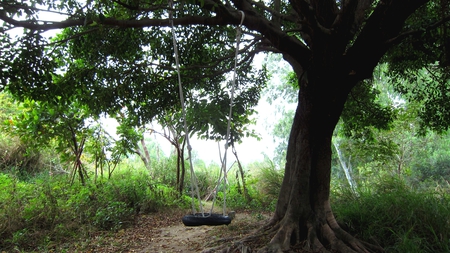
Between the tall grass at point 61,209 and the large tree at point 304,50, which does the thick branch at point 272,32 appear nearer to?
the large tree at point 304,50

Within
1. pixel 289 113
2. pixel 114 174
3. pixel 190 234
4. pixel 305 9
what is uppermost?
pixel 289 113

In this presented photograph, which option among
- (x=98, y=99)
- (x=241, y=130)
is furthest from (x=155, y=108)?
(x=241, y=130)

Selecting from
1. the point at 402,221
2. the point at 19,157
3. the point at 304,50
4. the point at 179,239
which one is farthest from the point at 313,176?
the point at 19,157

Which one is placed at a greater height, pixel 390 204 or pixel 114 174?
pixel 114 174

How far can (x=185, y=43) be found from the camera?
13.9 feet

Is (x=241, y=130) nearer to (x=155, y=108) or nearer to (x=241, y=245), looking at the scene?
(x=155, y=108)

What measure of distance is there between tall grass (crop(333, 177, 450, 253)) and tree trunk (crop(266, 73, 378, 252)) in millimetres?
399

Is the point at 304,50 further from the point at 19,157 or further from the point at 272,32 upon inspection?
the point at 19,157

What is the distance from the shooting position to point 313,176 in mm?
3465

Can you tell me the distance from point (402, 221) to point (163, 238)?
10.4 feet

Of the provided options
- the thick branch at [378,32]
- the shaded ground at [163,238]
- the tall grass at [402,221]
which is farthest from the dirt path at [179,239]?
the thick branch at [378,32]

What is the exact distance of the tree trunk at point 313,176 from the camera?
317 centimetres

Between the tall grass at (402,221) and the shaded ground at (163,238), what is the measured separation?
4.45 ft

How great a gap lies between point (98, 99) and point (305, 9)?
2.87 meters
